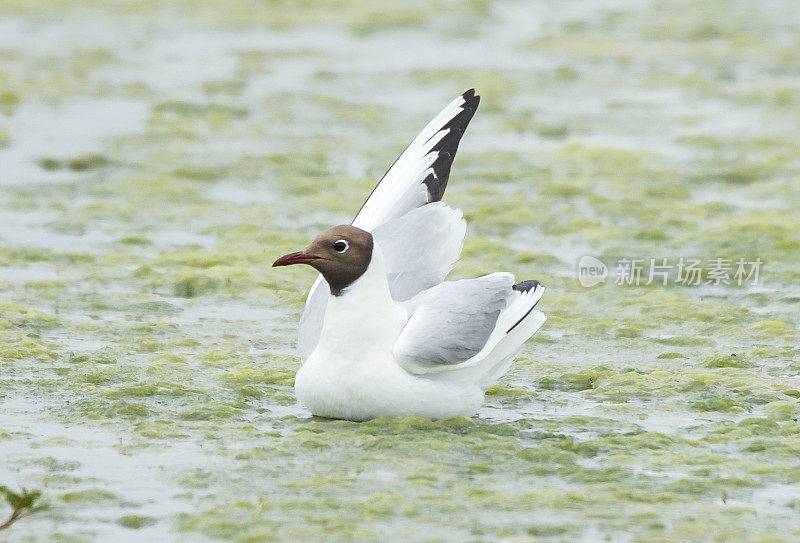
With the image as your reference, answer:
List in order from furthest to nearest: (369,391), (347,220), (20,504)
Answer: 1. (347,220)
2. (369,391)
3. (20,504)

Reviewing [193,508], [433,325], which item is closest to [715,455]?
[433,325]

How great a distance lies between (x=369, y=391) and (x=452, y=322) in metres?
0.39

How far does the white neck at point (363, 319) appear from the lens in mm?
5336

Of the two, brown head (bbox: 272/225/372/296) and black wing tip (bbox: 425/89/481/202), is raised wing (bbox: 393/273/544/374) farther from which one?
black wing tip (bbox: 425/89/481/202)

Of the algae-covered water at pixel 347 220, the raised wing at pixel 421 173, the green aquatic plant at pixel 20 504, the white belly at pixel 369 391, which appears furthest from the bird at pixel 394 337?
the green aquatic plant at pixel 20 504

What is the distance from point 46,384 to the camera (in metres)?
5.79

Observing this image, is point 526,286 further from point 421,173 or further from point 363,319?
point 421,173

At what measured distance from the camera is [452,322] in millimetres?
5398

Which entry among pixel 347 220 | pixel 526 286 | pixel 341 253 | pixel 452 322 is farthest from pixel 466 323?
pixel 347 220

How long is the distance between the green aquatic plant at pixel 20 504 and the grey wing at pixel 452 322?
1.49m

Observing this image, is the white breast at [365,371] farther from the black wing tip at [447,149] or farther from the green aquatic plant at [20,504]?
the green aquatic plant at [20,504]

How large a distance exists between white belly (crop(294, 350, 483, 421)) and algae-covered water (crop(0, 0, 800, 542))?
0.26 ft

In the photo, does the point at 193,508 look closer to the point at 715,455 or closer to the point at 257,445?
the point at 257,445

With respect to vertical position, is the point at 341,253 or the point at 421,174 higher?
the point at 421,174
